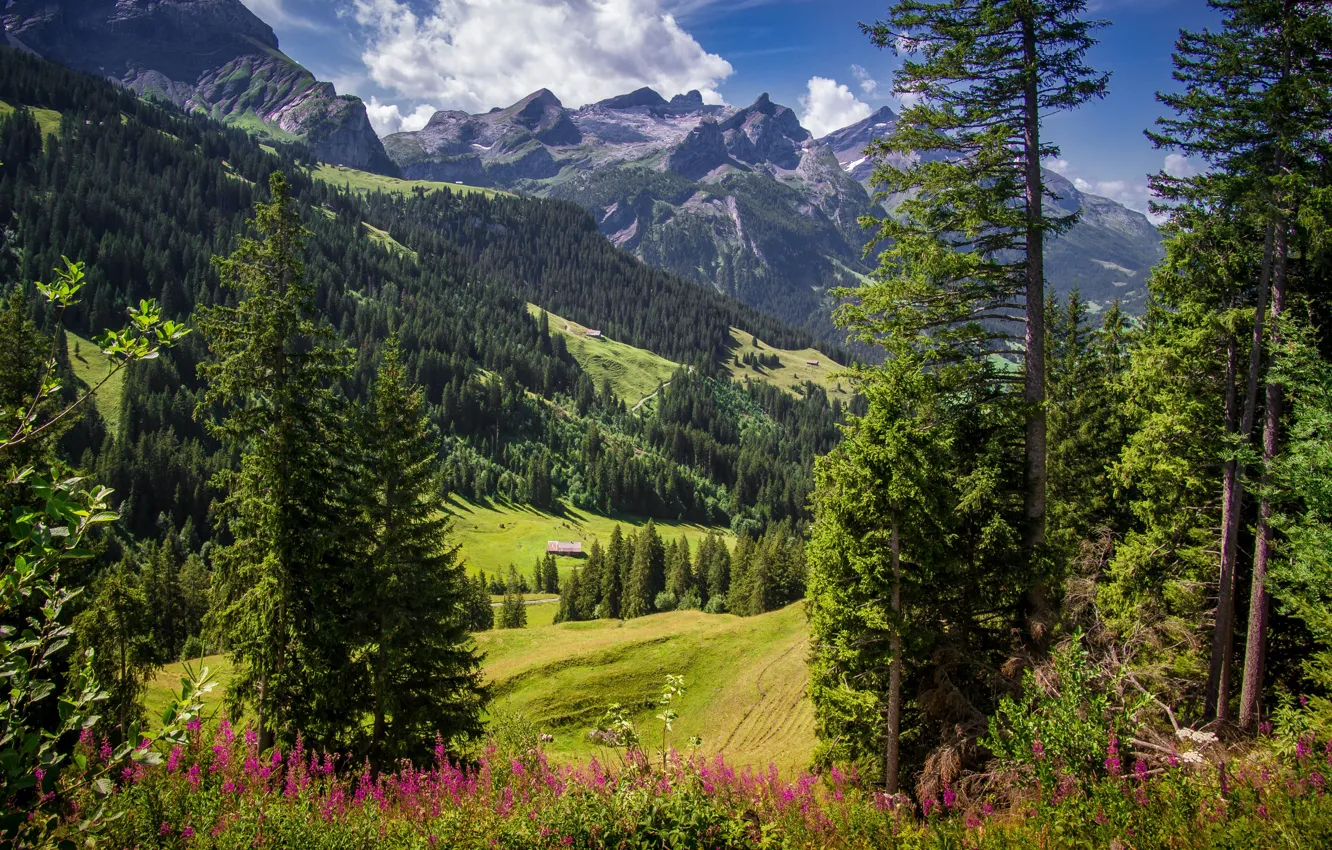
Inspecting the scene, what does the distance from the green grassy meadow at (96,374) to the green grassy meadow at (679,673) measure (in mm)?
101173

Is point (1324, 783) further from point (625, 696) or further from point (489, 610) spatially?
point (489, 610)

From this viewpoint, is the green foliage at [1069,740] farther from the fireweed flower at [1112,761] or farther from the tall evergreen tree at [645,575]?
the tall evergreen tree at [645,575]

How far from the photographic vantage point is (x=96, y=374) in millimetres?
141875

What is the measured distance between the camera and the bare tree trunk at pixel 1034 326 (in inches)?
571

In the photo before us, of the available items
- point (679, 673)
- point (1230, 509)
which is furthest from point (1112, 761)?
point (679, 673)

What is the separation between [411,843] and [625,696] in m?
38.1

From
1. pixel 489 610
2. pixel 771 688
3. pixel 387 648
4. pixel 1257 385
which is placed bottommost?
pixel 489 610

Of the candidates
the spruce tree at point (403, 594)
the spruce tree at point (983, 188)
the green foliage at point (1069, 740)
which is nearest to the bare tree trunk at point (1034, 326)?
the spruce tree at point (983, 188)

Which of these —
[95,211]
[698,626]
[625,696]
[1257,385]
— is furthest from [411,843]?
[95,211]

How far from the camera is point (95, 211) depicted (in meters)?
194

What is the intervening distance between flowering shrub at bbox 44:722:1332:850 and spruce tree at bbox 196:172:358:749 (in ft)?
30.3

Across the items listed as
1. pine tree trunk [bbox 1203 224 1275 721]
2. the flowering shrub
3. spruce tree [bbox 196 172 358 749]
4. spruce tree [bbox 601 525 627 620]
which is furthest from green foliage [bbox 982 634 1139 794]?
spruce tree [bbox 601 525 627 620]

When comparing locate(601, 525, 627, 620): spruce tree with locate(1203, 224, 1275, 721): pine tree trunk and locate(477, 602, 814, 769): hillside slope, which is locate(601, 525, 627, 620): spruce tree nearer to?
locate(477, 602, 814, 769): hillside slope

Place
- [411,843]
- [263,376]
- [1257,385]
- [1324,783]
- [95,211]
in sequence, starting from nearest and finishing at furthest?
1. [411,843]
2. [1324,783]
3. [1257,385]
4. [263,376]
5. [95,211]
